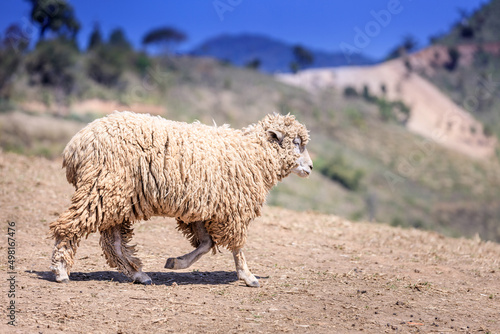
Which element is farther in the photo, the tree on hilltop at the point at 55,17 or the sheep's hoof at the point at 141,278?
the tree on hilltop at the point at 55,17

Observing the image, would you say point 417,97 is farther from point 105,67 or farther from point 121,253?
point 121,253

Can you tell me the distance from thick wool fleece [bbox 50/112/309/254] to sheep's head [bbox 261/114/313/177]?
0.01 m

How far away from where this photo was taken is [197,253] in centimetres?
741

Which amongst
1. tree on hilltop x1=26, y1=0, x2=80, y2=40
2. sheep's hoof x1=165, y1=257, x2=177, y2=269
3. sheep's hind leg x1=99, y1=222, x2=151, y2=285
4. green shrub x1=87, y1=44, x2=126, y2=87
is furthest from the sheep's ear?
green shrub x1=87, y1=44, x2=126, y2=87

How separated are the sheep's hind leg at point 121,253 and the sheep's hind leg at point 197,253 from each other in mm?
377

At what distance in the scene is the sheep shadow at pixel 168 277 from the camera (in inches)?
284

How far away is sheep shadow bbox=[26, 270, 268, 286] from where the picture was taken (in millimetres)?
7223

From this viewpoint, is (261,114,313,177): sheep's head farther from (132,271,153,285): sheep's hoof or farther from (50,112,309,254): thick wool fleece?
(132,271,153,285): sheep's hoof

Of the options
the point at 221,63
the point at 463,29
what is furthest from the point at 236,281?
the point at 463,29

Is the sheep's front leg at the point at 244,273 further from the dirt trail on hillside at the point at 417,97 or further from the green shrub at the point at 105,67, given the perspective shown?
the dirt trail on hillside at the point at 417,97

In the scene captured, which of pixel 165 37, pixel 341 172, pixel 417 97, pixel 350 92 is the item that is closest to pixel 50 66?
pixel 341 172

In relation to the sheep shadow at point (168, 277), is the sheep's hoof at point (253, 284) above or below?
below

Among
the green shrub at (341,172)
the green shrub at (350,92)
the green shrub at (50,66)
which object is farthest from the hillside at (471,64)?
the green shrub at (50,66)

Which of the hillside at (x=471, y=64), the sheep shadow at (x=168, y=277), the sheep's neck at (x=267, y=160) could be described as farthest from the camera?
the hillside at (x=471, y=64)
